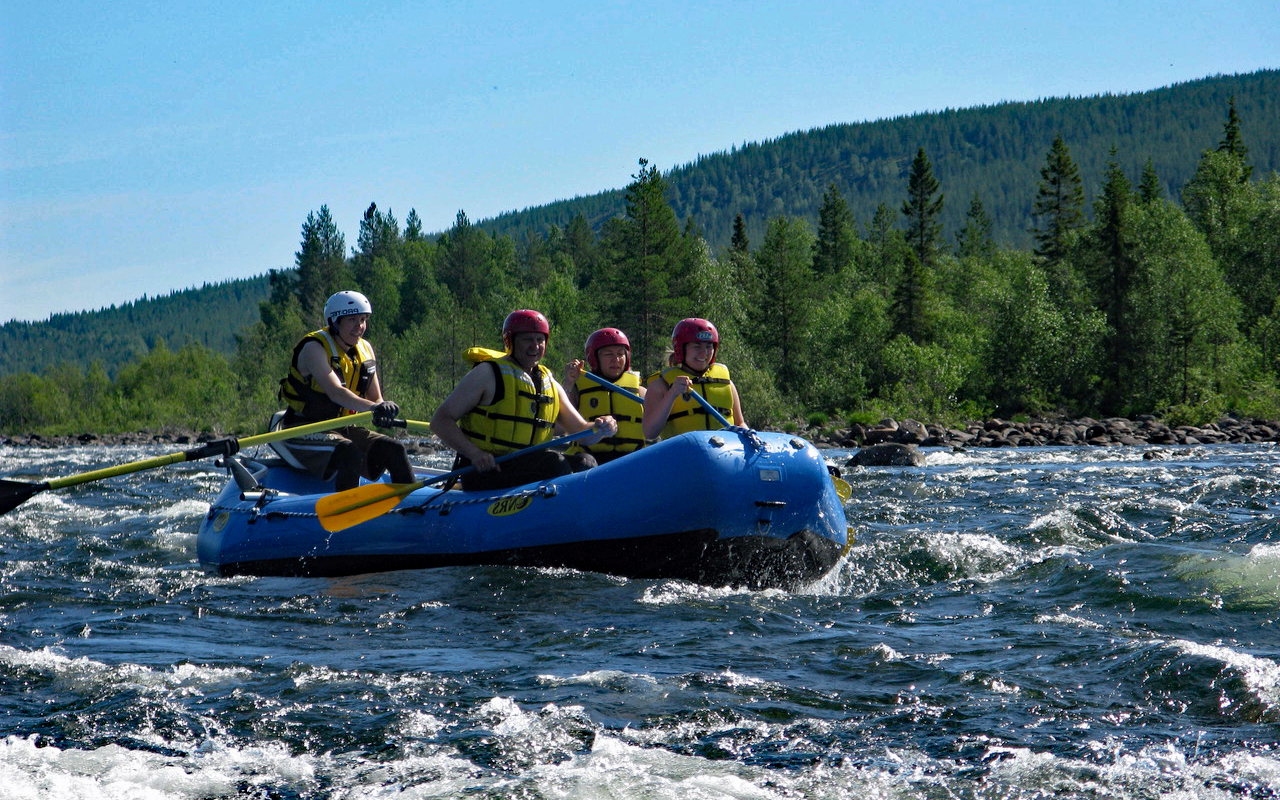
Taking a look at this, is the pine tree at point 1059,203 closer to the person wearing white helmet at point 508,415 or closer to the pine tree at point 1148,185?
the pine tree at point 1148,185

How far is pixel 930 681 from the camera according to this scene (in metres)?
A: 4.98

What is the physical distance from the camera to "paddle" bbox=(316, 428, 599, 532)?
798 centimetres

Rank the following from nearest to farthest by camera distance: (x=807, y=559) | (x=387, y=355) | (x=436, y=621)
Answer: (x=436, y=621), (x=807, y=559), (x=387, y=355)

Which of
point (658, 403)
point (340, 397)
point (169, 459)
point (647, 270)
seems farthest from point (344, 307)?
point (647, 270)

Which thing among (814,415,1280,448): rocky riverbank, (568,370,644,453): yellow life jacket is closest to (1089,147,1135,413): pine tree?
(814,415,1280,448): rocky riverbank

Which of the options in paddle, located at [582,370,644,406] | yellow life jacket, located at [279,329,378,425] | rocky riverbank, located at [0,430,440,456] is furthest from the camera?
rocky riverbank, located at [0,430,440,456]

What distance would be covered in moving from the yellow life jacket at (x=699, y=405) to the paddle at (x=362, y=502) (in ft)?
2.36

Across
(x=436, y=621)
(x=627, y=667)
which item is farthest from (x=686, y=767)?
(x=436, y=621)

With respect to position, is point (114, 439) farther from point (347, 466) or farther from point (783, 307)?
point (347, 466)

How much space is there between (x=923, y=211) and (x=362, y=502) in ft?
196

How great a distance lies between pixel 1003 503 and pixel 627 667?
8.96 m

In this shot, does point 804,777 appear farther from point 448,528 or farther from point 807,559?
point 448,528

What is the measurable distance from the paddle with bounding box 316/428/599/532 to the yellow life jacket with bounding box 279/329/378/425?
94 centimetres

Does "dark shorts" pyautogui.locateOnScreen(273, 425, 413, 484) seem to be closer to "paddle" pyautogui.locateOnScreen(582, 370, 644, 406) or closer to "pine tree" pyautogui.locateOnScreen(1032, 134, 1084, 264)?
"paddle" pyautogui.locateOnScreen(582, 370, 644, 406)
